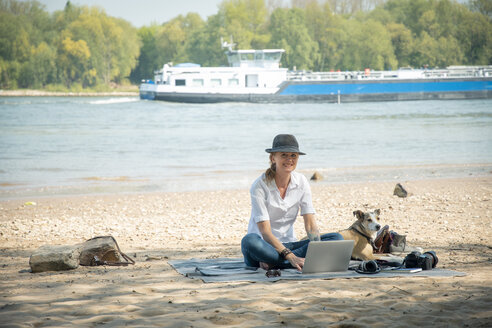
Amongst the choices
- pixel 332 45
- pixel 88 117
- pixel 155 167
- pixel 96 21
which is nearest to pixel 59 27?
pixel 96 21

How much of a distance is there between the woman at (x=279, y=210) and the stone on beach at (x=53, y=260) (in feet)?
4.34

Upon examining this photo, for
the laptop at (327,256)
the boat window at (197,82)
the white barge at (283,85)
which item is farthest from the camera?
the boat window at (197,82)

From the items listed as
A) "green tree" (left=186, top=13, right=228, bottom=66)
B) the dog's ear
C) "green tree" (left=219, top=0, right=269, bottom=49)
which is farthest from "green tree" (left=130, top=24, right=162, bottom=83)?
the dog's ear

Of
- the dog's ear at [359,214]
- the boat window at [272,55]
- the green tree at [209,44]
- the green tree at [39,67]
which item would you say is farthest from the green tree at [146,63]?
the dog's ear at [359,214]

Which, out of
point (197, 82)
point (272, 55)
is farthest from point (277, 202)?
point (272, 55)

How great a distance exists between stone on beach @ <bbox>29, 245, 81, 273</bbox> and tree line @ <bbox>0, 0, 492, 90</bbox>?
7071 centimetres

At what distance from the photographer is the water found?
1277 centimetres

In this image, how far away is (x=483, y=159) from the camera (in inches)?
628

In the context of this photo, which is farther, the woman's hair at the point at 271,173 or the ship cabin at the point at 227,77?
the ship cabin at the point at 227,77

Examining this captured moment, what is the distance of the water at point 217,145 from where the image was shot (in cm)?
1277

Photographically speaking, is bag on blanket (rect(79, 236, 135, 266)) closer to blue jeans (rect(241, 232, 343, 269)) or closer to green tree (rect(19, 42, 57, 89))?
blue jeans (rect(241, 232, 343, 269))

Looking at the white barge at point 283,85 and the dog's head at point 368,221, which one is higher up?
the white barge at point 283,85

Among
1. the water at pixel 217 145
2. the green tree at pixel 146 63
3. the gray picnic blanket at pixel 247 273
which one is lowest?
the water at pixel 217 145

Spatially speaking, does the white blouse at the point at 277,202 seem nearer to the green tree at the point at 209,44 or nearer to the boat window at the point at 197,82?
the boat window at the point at 197,82
